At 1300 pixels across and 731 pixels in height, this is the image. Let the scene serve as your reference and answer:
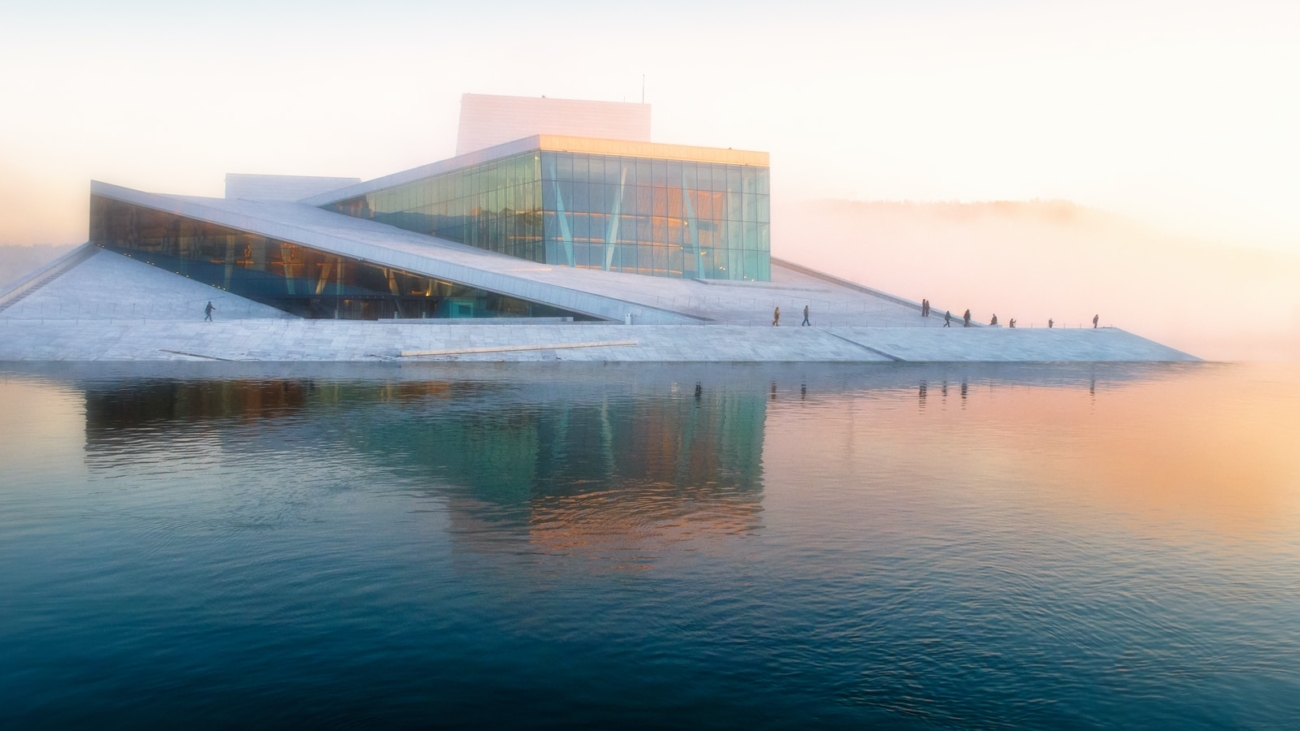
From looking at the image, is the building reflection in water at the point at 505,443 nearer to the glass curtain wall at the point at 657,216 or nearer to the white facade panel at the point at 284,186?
the glass curtain wall at the point at 657,216

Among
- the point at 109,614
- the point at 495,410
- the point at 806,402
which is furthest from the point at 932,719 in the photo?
the point at 806,402

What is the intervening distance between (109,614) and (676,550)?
4.37 m

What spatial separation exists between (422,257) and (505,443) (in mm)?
28831

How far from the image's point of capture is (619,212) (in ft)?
171

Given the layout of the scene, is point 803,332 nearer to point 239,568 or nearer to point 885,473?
point 885,473

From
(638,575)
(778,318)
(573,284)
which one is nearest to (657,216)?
(573,284)

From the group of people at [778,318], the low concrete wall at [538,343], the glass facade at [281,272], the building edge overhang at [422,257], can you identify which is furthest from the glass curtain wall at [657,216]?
the low concrete wall at [538,343]

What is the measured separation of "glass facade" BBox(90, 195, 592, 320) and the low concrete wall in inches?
254

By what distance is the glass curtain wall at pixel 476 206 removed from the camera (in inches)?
2036

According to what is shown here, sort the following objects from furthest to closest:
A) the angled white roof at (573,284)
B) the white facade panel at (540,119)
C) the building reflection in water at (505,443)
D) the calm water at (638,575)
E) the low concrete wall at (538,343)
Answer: the white facade panel at (540,119) → the angled white roof at (573,284) → the low concrete wall at (538,343) → the building reflection in water at (505,443) → the calm water at (638,575)

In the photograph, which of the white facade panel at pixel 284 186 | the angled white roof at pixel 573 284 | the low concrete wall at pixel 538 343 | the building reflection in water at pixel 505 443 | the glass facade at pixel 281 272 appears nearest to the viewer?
the building reflection in water at pixel 505 443

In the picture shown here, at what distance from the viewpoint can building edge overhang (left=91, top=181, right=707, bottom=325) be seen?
126 ft

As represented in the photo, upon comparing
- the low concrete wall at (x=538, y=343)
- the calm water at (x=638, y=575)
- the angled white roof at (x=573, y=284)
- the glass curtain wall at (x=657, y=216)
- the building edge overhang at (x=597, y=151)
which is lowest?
the calm water at (x=638, y=575)

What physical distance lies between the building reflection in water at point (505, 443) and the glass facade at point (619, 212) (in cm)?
2908
